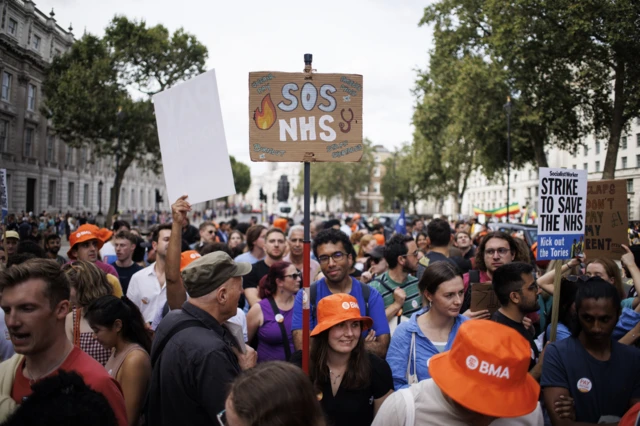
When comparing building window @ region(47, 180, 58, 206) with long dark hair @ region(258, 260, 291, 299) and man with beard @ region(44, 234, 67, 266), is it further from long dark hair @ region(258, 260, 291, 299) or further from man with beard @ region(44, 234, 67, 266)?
long dark hair @ region(258, 260, 291, 299)

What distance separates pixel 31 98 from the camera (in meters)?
40.0

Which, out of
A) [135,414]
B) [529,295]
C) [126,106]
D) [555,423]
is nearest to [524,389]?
[555,423]

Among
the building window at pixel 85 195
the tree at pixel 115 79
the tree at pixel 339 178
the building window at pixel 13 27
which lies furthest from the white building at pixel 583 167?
the building window at pixel 85 195

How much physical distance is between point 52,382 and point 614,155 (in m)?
27.8

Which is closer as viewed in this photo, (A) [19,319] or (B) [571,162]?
(A) [19,319]

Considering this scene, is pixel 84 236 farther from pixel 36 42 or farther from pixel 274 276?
pixel 36 42

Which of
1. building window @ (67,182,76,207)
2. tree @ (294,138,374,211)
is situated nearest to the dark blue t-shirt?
building window @ (67,182,76,207)

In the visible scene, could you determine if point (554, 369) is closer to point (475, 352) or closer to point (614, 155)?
point (475, 352)

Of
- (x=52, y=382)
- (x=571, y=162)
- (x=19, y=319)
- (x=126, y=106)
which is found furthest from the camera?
(x=571, y=162)

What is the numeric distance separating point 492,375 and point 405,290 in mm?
3078

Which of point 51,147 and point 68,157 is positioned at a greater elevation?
point 51,147

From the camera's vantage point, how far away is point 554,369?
3.20 metres

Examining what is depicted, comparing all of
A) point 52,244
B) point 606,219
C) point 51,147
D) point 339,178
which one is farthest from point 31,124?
point 339,178

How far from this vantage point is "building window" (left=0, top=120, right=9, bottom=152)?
121 feet
